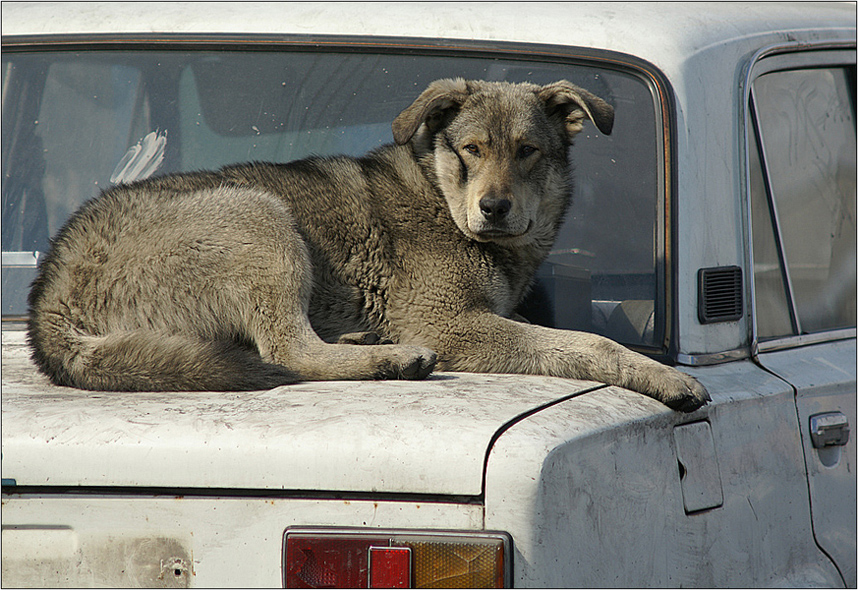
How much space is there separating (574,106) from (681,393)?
1.75m

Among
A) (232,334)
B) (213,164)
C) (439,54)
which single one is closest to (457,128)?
(439,54)

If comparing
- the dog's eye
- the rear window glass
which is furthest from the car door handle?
the dog's eye

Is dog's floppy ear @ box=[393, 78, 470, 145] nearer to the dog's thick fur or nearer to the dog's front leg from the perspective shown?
the dog's thick fur

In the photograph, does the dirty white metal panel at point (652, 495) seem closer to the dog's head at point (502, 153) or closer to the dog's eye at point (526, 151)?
the dog's head at point (502, 153)

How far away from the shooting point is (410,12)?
10.2ft

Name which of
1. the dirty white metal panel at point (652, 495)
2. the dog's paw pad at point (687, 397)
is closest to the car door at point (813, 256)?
the dirty white metal panel at point (652, 495)

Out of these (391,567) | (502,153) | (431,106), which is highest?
(431,106)

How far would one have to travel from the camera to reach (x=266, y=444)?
169cm

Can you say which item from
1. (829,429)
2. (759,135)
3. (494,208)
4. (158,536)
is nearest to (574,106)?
(494,208)

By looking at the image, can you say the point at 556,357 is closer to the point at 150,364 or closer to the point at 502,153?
the point at 502,153

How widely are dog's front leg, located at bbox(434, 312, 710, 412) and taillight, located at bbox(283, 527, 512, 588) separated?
0.76m

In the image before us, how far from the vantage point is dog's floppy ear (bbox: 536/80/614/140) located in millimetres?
2900

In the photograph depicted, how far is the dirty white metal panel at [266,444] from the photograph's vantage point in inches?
64.4

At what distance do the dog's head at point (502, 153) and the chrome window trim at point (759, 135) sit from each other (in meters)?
0.77
